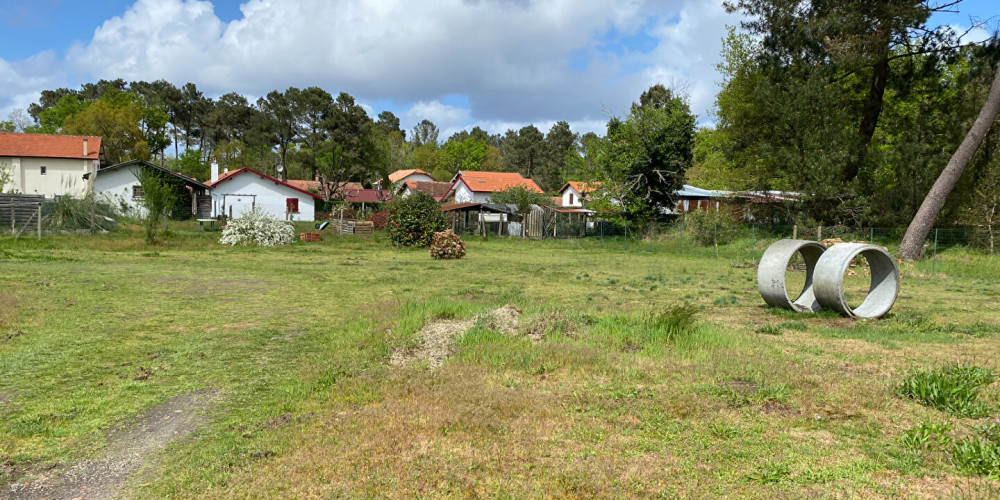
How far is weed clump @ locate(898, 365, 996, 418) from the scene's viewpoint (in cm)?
540

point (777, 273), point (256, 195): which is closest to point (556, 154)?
point (256, 195)

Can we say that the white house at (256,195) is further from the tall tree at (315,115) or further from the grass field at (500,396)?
the grass field at (500,396)

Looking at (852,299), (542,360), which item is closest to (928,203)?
(852,299)

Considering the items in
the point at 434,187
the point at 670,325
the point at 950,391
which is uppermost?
the point at 434,187

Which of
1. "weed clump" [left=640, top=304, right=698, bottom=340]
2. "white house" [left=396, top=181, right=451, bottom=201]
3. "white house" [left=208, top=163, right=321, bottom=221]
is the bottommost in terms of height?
"weed clump" [left=640, top=304, right=698, bottom=340]

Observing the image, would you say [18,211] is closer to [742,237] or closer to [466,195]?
[742,237]

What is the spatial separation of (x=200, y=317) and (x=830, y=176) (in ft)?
87.9

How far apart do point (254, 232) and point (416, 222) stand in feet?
24.9

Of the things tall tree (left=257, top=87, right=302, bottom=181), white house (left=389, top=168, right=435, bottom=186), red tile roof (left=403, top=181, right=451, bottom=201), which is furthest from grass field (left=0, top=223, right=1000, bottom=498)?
white house (left=389, top=168, right=435, bottom=186)

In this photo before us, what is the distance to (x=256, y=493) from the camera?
3918mm

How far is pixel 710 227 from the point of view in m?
31.7

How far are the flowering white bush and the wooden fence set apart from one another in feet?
26.9

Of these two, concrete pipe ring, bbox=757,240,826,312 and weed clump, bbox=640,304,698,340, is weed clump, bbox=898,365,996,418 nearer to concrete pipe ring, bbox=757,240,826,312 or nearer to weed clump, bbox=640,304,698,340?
weed clump, bbox=640,304,698,340

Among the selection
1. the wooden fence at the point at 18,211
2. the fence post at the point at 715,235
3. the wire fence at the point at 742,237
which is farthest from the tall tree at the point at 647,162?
the wooden fence at the point at 18,211
